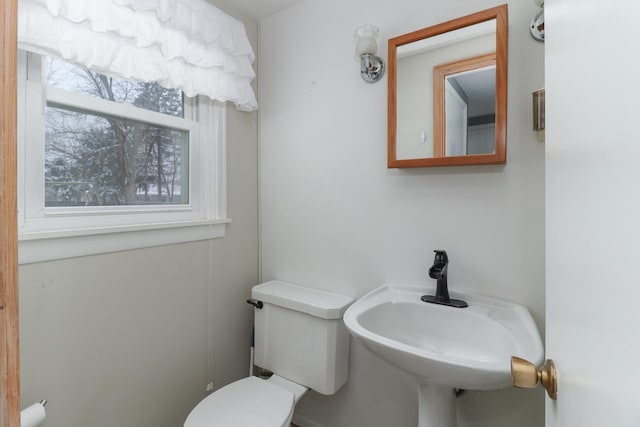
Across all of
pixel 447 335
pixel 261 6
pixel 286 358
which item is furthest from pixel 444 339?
pixel 261 6

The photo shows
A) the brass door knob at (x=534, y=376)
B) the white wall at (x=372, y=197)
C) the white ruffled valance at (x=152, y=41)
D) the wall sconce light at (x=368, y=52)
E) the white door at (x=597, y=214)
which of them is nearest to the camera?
the white door at (x=597, y=214)

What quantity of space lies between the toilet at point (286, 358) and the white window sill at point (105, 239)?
0.44 meters

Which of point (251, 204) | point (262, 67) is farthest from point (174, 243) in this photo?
point (262, 67)

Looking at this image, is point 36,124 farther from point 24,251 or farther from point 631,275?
point 631,275

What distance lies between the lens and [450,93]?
1.14 meters

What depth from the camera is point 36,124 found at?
97cm

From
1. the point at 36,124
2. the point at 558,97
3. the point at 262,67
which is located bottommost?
the point at 558,97

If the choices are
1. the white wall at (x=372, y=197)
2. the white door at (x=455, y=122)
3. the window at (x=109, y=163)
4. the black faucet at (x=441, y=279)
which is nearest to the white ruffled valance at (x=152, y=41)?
the window at (x=109, y=163)

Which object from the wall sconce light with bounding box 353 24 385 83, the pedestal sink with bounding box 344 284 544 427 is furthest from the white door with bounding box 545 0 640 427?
the wall sconce light with bounding box 353 24 385 83

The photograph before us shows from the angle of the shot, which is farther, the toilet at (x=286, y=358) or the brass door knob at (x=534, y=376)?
the toilet at (x=286, y=358)

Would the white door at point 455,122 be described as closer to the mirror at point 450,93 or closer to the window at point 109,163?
the mirror at point 450,93

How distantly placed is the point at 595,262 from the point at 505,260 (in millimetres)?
874

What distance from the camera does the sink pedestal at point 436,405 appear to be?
982mm

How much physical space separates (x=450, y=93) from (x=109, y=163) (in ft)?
4.57
